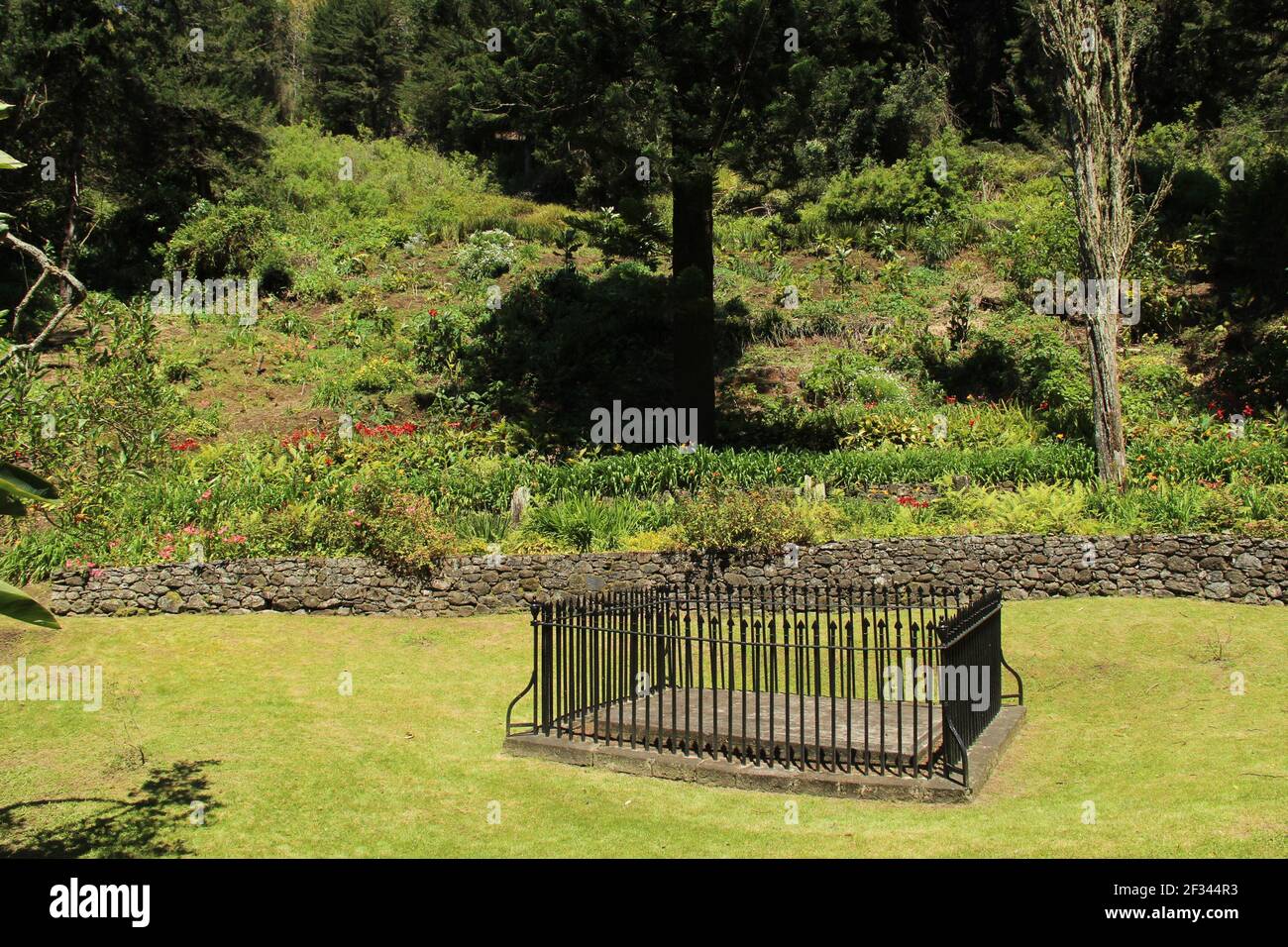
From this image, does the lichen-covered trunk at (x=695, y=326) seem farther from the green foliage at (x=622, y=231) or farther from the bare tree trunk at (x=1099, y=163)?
the bare tree trunk at (x=1099, y=163)

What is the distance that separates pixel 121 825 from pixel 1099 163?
1483 centimetres

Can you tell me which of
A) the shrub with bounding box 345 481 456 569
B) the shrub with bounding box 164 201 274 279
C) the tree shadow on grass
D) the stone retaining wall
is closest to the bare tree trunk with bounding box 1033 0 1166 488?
the stone retaining wall

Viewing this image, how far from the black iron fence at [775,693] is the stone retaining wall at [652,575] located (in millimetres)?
3500

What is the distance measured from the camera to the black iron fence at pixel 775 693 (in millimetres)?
8023

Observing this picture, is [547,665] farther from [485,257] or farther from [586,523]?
[485,257]

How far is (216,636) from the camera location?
1245cm

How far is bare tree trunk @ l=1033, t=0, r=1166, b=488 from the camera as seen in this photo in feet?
48.6

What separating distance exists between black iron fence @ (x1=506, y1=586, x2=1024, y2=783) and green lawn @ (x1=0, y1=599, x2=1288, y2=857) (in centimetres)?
44

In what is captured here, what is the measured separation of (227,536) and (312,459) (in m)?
2.21

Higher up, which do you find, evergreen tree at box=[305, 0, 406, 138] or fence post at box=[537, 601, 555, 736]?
evergreen tree at box=[305, 0, 406, 138]

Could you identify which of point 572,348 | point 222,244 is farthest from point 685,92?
point 222,244

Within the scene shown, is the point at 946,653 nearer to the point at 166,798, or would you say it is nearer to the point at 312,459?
the point at 166,798

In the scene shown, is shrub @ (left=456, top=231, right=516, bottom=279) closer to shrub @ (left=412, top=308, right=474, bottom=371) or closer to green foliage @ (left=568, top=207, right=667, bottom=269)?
shrub @ (left=412, top=308, right=474, bottom=371)

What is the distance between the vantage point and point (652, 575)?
1388cm
